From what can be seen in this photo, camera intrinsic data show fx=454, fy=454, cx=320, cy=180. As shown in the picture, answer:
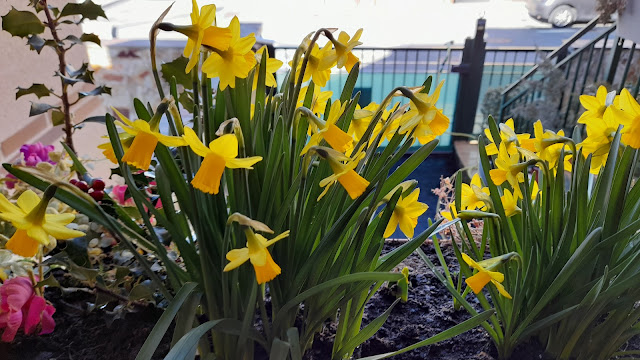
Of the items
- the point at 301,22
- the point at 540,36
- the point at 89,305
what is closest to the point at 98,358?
the point at 89,305

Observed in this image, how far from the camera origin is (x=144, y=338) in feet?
2.39

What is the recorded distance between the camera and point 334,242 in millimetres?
558

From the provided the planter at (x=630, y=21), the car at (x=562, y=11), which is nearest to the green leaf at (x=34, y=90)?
the planter at (x=630, y=21)

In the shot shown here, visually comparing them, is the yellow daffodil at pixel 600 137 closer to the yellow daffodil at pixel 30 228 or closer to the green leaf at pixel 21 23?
the yellow daffodil at pixel 30 228

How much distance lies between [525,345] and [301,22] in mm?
4754

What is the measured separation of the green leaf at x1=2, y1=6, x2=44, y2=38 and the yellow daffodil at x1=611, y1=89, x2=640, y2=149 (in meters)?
0.89

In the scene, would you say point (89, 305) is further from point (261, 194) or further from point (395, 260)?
point (395, 260)

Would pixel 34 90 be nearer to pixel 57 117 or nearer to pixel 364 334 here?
pixel 57 117

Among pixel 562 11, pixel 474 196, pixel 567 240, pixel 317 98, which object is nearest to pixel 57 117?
pixel 317 98

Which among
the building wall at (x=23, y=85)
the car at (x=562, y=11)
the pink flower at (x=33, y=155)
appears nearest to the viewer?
the pink flower at (x=33, y=155)

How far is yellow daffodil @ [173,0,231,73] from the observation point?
46cm

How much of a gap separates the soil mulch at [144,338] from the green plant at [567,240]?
6 cm

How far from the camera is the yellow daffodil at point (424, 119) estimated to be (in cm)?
Answer: 53

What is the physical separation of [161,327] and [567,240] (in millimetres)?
530
